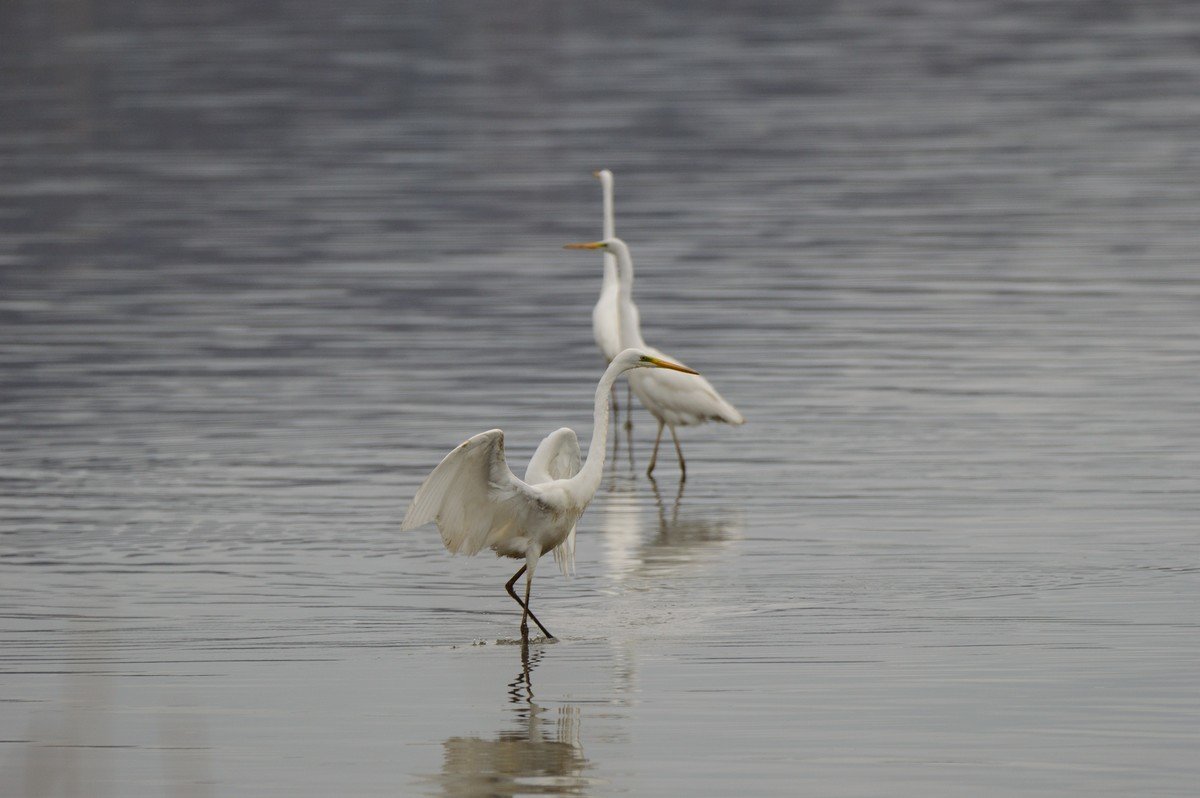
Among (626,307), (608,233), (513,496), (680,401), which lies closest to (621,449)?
(626,307)

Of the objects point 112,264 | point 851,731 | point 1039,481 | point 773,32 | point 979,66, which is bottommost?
point 851,731

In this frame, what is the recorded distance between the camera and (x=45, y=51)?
57094mm

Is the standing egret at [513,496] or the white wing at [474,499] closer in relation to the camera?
the white wing at [474,499]

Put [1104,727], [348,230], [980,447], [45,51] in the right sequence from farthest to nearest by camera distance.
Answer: [45,51] < [348,230] < [980,447] < [1104,727]

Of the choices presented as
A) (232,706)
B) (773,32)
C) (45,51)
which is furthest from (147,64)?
(232,706)

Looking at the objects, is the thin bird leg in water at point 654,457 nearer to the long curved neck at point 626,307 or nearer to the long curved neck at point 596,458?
the long curved neck at point 626,307

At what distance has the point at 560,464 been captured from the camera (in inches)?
484

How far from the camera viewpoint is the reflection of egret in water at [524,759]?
9.10 m

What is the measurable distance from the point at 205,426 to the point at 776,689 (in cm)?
833

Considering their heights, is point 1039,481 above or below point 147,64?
below

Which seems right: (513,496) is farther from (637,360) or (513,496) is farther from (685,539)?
(685,539)

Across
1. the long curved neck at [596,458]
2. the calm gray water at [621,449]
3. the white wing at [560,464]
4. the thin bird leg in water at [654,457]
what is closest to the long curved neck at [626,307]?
the calm gray water at [621,449]

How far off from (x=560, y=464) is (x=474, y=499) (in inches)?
33.8

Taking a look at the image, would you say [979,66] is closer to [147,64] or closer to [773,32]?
[773,32]
